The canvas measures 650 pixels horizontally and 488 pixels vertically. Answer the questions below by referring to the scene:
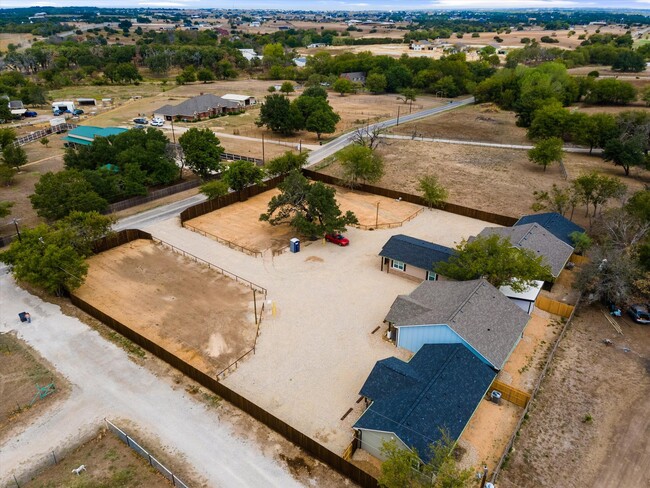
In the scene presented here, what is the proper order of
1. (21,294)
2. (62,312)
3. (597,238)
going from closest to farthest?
(62,312) < (21,294) < (597,238)

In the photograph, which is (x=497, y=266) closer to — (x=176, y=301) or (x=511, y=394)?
(x=511, y=394)

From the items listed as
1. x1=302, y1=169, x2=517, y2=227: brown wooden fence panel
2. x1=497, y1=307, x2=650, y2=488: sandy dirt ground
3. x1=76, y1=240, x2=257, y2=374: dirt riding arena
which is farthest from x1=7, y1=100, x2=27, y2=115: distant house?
x1=497, y1=307, x2=650, y2=488: sandy dirt ground

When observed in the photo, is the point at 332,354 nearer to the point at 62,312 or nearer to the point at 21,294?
the point at 62,312

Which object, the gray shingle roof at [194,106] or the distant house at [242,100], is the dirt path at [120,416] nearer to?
the gray shingle roof at [194,106]

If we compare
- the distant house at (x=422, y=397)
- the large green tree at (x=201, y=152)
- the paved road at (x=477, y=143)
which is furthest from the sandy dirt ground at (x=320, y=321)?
the paved road at (x=477, y=143)

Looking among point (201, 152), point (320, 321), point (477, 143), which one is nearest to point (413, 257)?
point (320, 321)

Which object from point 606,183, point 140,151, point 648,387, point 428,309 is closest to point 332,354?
point 428,309
